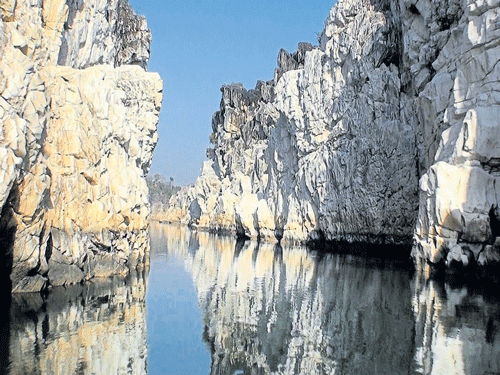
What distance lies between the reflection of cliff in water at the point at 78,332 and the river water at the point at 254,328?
35 mm

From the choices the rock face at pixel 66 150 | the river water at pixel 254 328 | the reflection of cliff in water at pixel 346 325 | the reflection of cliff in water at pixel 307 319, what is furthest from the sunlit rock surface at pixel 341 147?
the rock face at pixel 66 150

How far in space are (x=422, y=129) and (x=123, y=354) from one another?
29.0 meters

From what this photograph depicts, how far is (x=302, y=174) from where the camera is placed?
59000 mm

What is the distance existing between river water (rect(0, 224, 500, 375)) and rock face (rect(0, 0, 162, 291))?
5.41ft

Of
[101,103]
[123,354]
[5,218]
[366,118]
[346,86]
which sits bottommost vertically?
[123,354]

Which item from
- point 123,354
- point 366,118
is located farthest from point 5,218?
point 366,118

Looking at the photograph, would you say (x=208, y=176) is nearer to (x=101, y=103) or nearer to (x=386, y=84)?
(x=386, y=84)

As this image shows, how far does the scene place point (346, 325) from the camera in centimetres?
1797

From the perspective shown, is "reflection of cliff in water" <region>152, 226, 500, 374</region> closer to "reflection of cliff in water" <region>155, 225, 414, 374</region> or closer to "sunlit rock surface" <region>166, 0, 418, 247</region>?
"reflection of cliff in water" <region>155, 225, 414, 374</region>

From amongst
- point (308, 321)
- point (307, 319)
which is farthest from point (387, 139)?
point (308, 321)

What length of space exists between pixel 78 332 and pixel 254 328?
18.2 feet

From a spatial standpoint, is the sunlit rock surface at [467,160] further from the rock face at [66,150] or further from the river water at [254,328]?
the rock face at [66,150]

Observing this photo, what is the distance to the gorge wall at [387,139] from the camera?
1092 inches

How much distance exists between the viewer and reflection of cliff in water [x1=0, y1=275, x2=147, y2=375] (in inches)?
484
